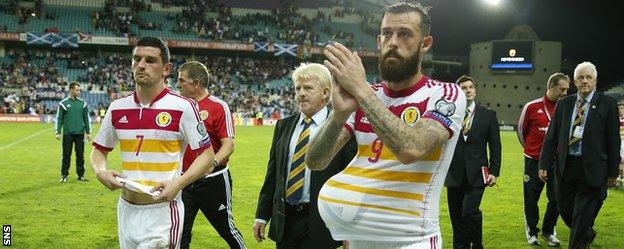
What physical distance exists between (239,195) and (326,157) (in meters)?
8.81

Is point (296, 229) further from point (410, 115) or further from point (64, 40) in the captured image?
point (64, 40)

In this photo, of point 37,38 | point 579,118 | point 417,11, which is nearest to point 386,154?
point 417,11

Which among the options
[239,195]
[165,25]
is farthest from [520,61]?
[239,195]

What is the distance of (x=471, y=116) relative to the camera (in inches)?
267

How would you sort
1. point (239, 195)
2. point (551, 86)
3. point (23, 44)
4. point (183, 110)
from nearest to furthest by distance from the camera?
point (183, 110), point (551, 86), point (239, 195), point (23, 44)

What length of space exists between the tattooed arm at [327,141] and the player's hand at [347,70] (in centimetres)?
25

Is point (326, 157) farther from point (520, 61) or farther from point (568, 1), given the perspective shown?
point (520, 61)

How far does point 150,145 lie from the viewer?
3.88 m

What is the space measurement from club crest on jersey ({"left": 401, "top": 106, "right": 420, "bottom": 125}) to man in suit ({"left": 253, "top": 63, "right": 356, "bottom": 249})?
4.88 feet

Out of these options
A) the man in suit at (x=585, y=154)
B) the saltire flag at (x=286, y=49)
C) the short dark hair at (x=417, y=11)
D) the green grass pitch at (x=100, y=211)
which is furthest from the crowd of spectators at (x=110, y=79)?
the short dark hair at (x=417, y=11)

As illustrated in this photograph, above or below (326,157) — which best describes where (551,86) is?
above

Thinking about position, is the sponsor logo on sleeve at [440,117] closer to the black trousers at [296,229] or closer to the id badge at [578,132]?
the black trousers at [296,229]

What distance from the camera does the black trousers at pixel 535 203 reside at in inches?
294

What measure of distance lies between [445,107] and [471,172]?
437cm
